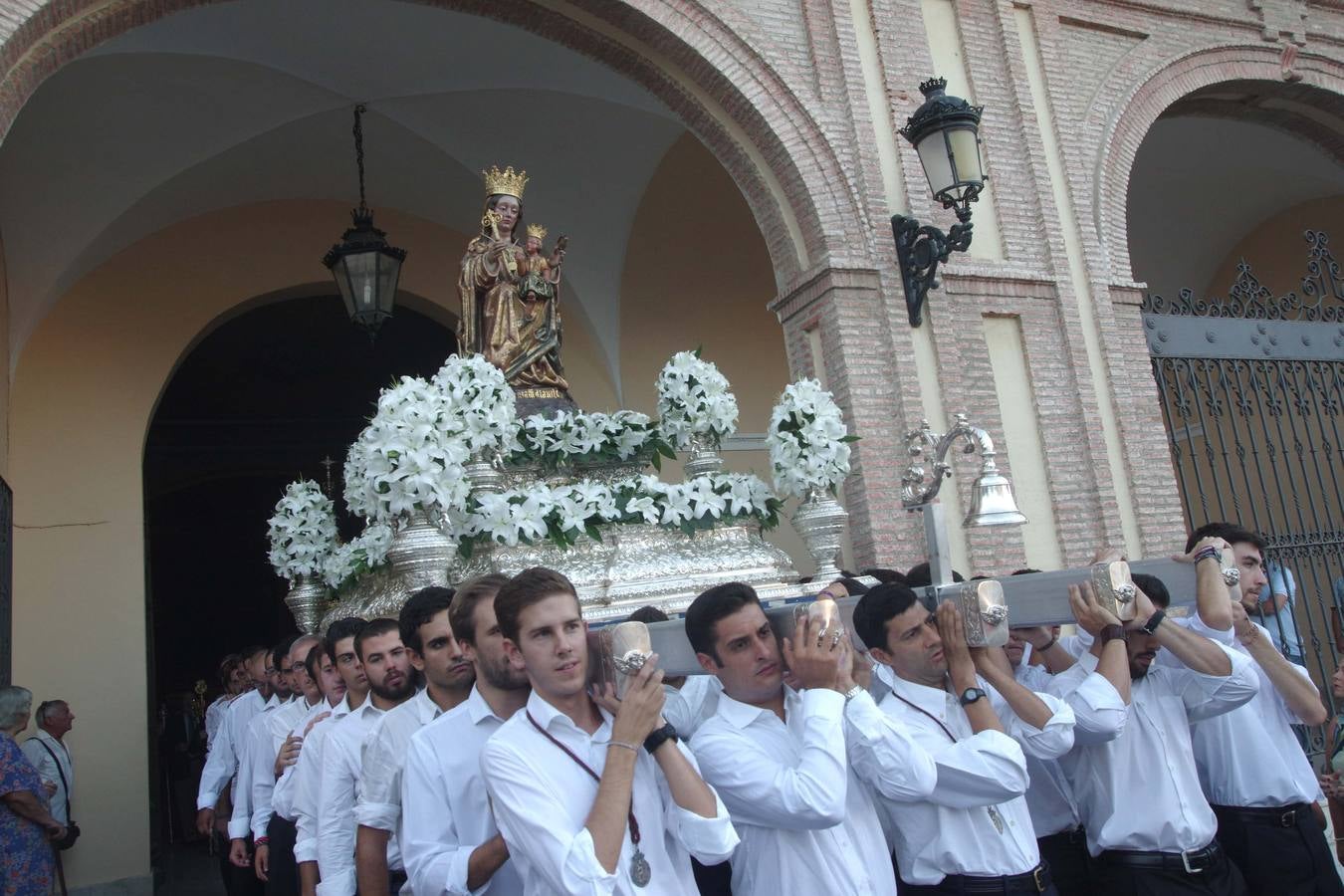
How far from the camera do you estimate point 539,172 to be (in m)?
9.77

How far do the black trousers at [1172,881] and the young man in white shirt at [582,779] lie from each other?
134cm

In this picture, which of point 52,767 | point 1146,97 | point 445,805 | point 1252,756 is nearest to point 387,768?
point 445,805

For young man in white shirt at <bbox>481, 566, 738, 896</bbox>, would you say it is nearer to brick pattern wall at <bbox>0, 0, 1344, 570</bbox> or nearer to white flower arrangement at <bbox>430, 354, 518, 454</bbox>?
white flower arrangement at <bbox>430, 354, 518, 454</bbox>

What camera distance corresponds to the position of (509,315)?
6.57m

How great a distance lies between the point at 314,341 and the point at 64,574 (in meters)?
4.28

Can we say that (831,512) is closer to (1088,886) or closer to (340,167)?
(1088,886)

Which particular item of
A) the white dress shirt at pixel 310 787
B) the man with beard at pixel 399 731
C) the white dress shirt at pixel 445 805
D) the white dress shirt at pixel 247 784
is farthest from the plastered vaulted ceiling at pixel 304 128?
the white dress shirt at pixel 445 805

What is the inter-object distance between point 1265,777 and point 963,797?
1.28 metres

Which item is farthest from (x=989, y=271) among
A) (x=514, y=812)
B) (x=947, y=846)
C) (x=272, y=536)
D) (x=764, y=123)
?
(x=514, y=812)

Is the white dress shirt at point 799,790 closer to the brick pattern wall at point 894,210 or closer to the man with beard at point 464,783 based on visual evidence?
the man with beard at point 464,783

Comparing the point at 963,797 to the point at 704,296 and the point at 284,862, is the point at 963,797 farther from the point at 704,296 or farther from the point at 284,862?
the point at 704,296

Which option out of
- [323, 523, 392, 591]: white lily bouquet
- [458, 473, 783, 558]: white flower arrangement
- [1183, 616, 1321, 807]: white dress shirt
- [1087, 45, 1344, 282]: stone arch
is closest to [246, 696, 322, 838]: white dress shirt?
[323, 523, 392, 591]: white lily bouquet

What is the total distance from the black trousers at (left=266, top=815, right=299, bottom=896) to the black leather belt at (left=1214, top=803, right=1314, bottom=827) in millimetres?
3394

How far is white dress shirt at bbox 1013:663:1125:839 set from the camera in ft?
9.62
